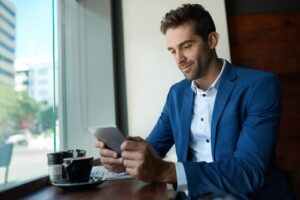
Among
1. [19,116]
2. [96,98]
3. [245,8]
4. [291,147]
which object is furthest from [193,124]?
[245,8]

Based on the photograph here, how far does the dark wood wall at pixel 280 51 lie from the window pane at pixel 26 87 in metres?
1.12

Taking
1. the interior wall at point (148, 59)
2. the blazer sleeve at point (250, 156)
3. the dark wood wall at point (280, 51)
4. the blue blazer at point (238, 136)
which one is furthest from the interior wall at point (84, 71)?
the blazer sleeve at point (250, 156)

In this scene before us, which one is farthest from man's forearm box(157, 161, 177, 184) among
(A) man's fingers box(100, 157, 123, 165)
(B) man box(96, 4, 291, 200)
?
(A) man's fingers box(100, 157, 123, 165)

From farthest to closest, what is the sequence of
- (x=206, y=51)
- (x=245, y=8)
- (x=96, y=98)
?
(x=245, y=8)
(x=96, y=98)
(x=206, y=51)

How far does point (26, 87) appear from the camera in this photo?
4.08 ft

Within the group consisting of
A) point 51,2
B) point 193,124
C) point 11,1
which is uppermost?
point 51,2

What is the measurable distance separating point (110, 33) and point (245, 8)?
2.86ft

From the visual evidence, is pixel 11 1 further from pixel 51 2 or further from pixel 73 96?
pixel 73 96

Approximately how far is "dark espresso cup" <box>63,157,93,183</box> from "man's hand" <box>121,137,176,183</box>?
0.18 metres

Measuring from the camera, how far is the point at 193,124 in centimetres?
125

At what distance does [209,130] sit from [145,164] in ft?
1.43

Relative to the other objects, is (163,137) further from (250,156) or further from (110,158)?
(250,156)

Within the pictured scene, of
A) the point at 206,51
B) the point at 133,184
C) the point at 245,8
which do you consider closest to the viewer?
the point at 133,184

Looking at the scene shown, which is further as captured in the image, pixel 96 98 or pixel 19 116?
pixel 96 98
